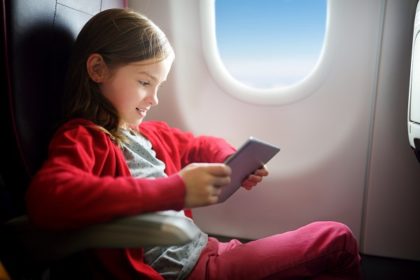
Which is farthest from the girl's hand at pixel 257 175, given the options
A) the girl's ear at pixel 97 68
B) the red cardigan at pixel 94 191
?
the girl's ear at pixel 97 68

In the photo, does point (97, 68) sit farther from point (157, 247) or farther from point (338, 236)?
point (338, 236)

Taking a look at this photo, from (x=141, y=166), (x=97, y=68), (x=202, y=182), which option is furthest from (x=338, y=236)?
(x=97, y=68)

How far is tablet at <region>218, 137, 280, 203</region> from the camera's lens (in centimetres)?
77

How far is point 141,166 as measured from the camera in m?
0.95

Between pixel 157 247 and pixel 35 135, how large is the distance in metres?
0.42

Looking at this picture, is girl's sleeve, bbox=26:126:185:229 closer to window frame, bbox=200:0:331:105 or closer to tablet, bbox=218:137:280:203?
tablet, bbox=218:137:280:203

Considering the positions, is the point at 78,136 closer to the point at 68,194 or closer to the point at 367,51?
the point at 68,194

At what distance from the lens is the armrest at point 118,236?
0.58 metres

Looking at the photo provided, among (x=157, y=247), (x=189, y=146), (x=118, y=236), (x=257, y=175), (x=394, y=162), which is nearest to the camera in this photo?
(x=118, y=236)

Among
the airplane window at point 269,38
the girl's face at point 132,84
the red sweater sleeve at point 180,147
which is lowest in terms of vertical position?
the red sweater sleeve at point 180,147

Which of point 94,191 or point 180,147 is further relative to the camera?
point 180,147

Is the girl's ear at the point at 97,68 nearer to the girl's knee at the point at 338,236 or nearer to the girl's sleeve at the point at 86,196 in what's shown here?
the girl's sleeve at the point at 86,196

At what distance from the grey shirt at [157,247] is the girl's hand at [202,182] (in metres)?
0.27

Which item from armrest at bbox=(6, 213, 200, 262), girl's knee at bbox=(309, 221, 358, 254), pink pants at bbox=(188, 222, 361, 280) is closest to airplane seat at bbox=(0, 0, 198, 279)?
armrest at bbox=(6, 213, 200, 262)
